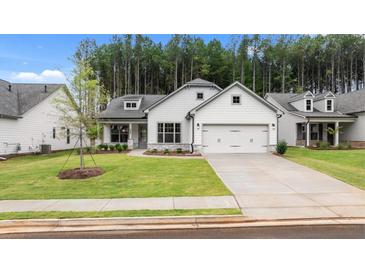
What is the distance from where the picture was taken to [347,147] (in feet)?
67.9

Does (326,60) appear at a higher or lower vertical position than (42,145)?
higher

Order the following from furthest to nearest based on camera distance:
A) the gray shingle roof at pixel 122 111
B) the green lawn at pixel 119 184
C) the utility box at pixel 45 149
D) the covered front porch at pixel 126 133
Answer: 1. the covered front porch at pixel 126 133
2. the gray shingle roof at pixel 122 111
3. the utility box at pixel 45 149
4. the green lawn at pixel 119 184

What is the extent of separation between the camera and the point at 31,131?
67.7 feet

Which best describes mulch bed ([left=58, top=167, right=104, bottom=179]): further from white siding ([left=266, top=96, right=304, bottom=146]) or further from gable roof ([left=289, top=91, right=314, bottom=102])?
gable roof ([left=289, top=91, right=314, bottom=102])

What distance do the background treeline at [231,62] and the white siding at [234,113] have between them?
2203cm

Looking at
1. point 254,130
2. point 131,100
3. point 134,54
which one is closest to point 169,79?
point 134,54

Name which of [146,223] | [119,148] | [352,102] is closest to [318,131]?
[352,102]

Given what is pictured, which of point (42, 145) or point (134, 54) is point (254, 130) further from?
point (134, 54)

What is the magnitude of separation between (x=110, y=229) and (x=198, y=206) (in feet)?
7.16

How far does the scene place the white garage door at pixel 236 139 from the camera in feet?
59.5

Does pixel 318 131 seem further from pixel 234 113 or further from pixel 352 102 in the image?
pixel 234 113

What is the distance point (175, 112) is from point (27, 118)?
12.5 meters

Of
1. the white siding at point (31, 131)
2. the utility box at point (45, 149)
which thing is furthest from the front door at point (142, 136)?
the utility box at point (45, 149)

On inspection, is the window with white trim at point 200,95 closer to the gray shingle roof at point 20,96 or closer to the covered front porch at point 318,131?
the covered front porch at point 318,131
